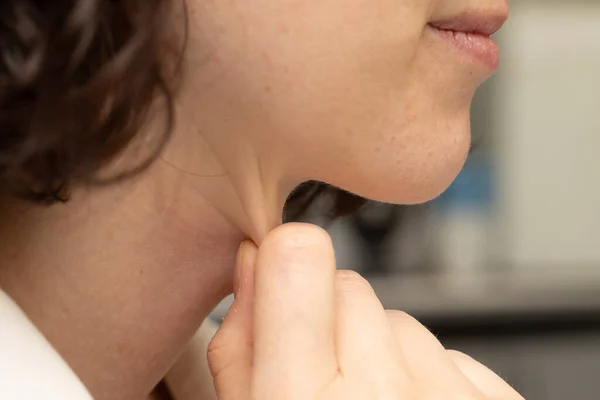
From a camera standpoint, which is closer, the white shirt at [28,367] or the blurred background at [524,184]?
the white shirt at [28,367]

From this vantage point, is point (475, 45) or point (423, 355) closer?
point (423, 355)

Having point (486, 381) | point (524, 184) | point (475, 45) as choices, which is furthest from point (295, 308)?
point (524, 184)

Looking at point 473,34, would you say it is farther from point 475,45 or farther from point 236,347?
point 236,347

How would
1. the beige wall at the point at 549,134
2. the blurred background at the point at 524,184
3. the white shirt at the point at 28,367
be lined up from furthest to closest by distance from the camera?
the beige wall at the point at 549,134 → the blurred background at the point at 524,184 → the white shirt at the point at 28,367

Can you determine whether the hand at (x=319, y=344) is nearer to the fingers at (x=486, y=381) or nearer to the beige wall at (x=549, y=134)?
the fingers at (x=486, y=381)

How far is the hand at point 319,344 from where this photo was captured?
1.59 ft

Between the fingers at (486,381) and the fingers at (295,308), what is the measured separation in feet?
0.39

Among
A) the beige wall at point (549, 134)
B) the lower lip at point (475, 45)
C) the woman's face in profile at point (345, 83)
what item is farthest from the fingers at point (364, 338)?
the beige wall at point (549, 134)

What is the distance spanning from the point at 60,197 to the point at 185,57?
127 mm

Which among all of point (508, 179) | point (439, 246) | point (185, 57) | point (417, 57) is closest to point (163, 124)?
point (185, 57)

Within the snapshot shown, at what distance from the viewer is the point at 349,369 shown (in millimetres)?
492

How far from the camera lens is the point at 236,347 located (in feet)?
→ 1.81

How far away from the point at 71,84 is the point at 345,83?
19cm

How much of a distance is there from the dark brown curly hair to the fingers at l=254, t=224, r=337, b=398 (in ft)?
0.43
